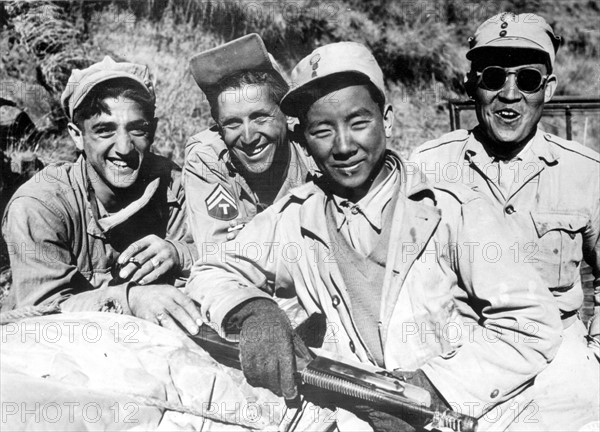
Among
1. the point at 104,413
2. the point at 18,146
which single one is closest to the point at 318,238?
the point at 104,413

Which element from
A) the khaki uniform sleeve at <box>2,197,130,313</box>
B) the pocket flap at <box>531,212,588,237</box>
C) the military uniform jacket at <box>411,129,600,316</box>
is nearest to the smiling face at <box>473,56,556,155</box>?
the military uniform jacket at <box>411,129,600,316</box>

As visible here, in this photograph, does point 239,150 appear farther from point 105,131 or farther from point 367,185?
point 367,185

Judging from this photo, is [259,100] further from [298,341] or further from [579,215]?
[579,215]

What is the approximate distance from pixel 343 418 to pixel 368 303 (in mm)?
501

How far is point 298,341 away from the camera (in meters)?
3.05

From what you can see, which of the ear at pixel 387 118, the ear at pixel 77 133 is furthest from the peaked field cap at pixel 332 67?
the ear at pixel 77 133

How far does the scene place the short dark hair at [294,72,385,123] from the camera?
3.04 m

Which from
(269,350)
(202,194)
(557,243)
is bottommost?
(269,350)

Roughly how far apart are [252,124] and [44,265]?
125 centimetres

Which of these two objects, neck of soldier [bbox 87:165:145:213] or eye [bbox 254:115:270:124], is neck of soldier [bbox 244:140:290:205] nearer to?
eye [bbox 254:115:270:124]

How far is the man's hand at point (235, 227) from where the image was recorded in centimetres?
354

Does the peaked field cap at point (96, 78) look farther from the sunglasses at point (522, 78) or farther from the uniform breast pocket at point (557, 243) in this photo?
the uniform breast pocket at point (557, 243)

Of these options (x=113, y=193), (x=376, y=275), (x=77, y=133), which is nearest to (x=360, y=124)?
(x=376, y=275)

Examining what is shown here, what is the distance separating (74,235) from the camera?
3701 millimetres
